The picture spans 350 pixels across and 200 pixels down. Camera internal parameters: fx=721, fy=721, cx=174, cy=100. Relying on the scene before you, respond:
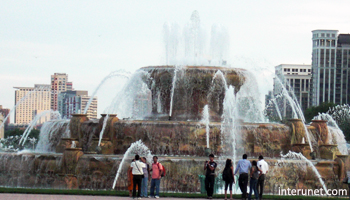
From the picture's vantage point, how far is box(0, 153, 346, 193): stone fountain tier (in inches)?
1053

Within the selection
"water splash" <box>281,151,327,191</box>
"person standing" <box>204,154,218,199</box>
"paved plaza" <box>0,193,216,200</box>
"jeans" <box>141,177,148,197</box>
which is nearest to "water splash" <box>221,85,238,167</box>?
"water splash" <box>281,151,327,191</box>

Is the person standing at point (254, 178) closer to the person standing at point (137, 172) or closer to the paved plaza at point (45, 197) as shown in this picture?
the paved plaza at point (45, 197)

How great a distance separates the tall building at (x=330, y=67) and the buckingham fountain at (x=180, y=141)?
135m

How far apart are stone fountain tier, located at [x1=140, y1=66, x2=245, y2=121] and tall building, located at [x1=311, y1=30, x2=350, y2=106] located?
5408 inches

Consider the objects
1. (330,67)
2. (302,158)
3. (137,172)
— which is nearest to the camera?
(137,172)

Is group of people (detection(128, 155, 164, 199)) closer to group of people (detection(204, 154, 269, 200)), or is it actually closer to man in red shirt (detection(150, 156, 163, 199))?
man in red shirt (detection(150, 156, 163, 199))

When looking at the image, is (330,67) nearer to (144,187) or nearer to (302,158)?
(302,158)

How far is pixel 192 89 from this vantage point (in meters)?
36.0

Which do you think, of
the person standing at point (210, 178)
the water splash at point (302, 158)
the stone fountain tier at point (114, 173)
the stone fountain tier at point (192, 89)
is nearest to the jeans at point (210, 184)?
the person standing at point (210, 178)

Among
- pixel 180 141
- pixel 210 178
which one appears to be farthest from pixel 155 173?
pixel 180 141

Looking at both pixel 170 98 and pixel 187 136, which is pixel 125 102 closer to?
pixel 170 98

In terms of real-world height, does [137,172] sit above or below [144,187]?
above

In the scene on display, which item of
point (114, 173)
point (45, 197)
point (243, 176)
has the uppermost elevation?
point (243, 176)

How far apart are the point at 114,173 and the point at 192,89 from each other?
10078 mm
